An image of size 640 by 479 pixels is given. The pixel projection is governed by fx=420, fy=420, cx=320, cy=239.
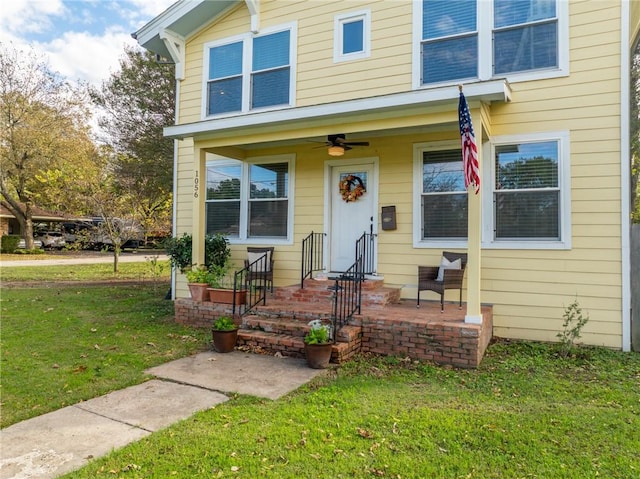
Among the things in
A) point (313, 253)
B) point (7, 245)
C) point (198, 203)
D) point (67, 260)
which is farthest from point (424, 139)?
point (7, 245)

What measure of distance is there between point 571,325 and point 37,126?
25.1 metres

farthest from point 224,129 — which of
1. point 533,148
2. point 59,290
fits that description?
point 59,290

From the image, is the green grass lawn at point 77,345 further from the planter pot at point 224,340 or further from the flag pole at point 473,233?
the flag pole at point 473,233

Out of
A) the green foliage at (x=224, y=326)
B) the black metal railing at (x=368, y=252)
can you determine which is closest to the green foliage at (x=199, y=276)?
the green foliage at (x=224, y=326)

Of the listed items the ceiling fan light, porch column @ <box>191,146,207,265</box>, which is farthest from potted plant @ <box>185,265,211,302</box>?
the ceiling fan light

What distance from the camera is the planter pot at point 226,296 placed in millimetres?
6598

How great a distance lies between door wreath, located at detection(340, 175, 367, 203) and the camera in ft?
23.9

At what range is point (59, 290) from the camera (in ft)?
35.1

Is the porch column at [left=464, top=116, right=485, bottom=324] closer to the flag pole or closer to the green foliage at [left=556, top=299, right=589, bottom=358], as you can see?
the flag pole

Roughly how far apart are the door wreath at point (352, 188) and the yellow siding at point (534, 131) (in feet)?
1.24

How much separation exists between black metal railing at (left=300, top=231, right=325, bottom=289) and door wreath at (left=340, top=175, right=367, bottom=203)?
816 millimetres

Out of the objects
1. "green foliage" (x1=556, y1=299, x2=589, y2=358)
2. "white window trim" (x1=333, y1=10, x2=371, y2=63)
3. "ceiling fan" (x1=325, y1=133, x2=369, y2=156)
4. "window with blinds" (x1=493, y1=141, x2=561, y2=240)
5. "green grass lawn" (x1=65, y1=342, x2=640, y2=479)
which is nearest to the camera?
"green grass lawn" (x1=65, y1=342, x2=640, y2=479)

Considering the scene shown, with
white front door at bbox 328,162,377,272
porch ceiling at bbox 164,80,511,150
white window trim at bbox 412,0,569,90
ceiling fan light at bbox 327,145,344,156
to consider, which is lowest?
white front door at bbox 328,162,377,272

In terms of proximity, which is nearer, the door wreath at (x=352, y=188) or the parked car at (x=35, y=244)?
the door wreath at (x=352, y=188)
